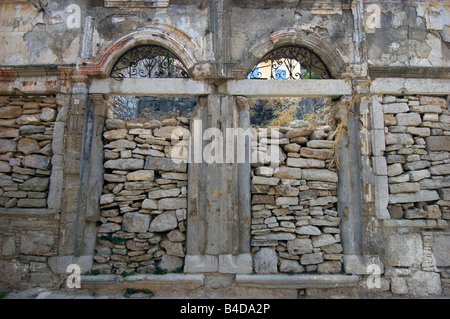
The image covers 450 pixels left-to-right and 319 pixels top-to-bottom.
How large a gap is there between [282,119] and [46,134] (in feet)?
12.3

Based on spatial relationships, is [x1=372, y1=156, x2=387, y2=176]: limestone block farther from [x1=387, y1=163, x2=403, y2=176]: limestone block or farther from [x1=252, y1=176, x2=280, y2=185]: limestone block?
[x1=252, y1=176, x2=280, y2=185]: limestone block

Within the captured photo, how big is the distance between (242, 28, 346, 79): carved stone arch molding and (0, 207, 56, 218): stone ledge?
3461 millimetres

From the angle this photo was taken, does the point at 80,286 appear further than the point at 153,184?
No

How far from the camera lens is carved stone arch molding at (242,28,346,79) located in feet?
13.6

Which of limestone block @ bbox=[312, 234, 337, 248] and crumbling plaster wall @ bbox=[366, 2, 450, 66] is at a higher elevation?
crumbling plaster wall @ bbox=[366, 2, 450, 66]

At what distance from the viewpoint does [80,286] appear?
372cm

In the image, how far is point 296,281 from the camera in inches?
146

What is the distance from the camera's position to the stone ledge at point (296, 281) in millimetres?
3686

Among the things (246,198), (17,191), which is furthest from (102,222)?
(246,198)

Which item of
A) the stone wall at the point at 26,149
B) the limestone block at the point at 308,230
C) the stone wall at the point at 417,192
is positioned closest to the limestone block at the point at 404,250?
Result: the stone wall at the point at 417,192

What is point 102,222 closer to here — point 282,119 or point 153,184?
point 153,184

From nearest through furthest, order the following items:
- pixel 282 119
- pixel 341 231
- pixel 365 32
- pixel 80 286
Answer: pixel 80 286, pixel 341 231, pixel 365 32, pixel 282 119

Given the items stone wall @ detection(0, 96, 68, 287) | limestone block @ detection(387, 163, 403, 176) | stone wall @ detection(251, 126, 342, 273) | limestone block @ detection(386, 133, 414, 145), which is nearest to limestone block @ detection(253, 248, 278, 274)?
stone wall @ detection(251, 126, 342, 273)

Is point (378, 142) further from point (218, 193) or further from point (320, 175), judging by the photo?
point (218, 193)
